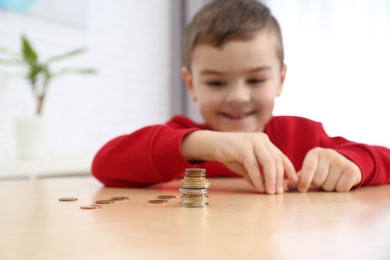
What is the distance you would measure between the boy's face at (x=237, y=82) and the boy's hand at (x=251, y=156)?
392 mm

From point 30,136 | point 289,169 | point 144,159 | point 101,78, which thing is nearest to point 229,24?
point 144,159

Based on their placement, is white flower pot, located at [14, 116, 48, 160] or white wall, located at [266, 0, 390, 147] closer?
white flower pot, located at [14, 116, 48, 160]

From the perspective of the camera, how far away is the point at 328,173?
908mm

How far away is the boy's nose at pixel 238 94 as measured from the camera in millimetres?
1361

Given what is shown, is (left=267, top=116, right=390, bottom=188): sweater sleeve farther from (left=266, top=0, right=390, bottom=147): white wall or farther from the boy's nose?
(left=266, top=0, right=390, bottom=147): white wall

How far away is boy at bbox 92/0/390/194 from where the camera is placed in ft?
2.95

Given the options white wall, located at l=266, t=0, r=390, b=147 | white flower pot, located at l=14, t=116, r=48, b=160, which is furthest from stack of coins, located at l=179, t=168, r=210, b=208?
white wall, located at l=266, t=0, r=390, b=147

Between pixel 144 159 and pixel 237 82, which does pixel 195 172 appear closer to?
pixel 144 159

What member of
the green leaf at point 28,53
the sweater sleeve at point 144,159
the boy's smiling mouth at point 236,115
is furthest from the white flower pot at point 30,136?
the sweater sleeve at point 144,159

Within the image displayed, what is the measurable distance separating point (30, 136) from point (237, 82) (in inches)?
57.1

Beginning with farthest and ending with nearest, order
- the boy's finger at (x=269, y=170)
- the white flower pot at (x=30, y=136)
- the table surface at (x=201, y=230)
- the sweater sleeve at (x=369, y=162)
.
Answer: the white flower pot at (x=30, y=136), the sweater sleeve at (x=369, y=162), the boy's finger at (x=269, y=170), the table surface at (x=201, y=230)

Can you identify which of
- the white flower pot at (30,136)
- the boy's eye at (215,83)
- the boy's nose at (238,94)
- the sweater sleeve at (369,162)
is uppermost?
the boy's eye at (215,83)

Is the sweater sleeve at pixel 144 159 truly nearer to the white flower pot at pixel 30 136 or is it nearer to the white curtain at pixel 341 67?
the white flower pot at pixel 30 136

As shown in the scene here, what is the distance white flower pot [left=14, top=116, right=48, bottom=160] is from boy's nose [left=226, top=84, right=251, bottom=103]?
4.59 ft
